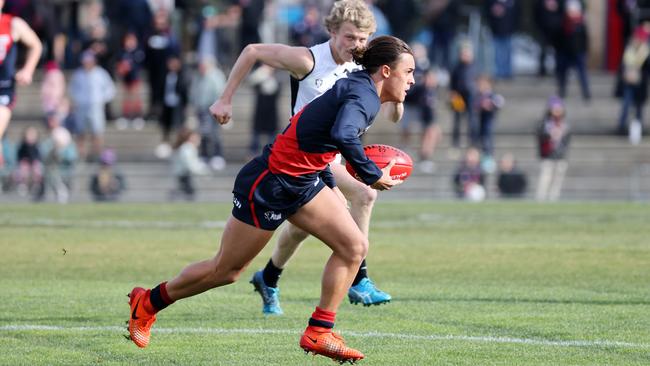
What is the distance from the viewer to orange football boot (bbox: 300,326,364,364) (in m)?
7.52

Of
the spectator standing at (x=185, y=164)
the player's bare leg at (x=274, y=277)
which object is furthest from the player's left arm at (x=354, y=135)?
the spectator standing at (x=185, y=164)

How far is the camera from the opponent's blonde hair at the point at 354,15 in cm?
927

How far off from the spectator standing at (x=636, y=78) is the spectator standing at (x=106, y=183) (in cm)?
1021

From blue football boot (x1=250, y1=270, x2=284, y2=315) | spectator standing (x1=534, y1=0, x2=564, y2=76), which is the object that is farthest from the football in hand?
spectator standing (x1=534, y1=0, x2=564, y2=76)

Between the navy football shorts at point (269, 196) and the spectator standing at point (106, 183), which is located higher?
the navy football shorts at point (269, 196)

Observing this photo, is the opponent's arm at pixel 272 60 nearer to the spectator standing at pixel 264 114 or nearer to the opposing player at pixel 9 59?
the opposing player at pixel 9 59

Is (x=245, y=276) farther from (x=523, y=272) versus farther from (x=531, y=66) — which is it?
(x=531, y=66)

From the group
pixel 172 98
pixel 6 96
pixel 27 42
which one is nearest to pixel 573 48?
pixel 172 98

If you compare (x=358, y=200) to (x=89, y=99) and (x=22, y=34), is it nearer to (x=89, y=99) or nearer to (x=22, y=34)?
(x=22, y=34)

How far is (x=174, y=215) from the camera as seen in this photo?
66.9 ft

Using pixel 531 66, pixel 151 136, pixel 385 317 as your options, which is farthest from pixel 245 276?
pixel 531 66

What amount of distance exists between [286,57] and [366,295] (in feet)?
5.64

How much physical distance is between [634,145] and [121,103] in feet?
35.3

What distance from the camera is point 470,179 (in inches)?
969
